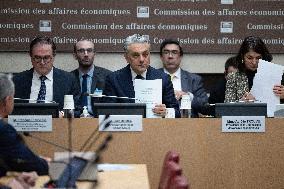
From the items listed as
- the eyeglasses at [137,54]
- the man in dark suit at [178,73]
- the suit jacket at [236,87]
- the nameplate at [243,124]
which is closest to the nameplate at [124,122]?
the nameplate at [243,124]

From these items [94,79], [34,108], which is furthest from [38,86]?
[34,108]

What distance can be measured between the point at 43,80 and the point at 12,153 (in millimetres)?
2415

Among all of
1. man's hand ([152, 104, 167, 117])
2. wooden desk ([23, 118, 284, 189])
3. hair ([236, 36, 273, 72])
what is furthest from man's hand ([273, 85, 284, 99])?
man's hand ([152, 104, 167, 117])

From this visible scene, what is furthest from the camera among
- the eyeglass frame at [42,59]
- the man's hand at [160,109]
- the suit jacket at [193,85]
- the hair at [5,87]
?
the suit jacket at [193,85]

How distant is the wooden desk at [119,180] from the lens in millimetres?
3357

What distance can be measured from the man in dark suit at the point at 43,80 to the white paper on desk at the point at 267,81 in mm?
1638

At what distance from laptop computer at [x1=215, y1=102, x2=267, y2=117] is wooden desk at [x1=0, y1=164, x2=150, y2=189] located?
1027 mm

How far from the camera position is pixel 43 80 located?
591 centimetres

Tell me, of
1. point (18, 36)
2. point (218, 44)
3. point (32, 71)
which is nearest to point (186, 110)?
point (32, 71)

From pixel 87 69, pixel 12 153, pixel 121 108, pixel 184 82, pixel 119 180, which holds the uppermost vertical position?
pixel 87 69

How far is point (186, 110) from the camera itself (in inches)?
199

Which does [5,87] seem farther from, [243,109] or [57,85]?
[57,85]

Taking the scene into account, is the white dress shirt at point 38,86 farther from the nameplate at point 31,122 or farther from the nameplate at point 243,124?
the nameplate at point 243,124

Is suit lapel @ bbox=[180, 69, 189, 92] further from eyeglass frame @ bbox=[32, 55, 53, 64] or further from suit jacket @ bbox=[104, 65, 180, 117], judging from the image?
eyeglass frame @ bbox=[32, 55, 53, 64]
